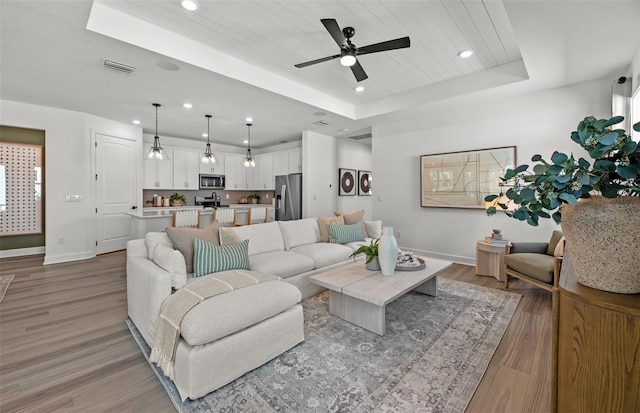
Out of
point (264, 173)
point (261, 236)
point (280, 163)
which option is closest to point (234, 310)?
point (261, 236)

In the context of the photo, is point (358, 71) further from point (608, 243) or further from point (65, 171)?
point (65, 171)

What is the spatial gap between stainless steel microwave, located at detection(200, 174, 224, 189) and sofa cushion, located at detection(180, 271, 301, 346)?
18.7 ft

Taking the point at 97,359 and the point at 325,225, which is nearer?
the point at 97,359

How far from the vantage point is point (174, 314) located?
1.80 m

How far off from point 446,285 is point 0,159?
749 cm

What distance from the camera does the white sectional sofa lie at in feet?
5.45

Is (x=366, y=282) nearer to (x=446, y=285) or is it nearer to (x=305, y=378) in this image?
(x=305, y=378)

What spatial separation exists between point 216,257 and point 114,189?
172 inches

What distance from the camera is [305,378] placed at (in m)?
1.84

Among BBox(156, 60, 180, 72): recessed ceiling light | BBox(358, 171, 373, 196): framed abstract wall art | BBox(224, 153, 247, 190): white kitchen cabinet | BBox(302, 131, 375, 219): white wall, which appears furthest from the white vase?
BBox(224, 153, 247, 190): white kitchen cabinet

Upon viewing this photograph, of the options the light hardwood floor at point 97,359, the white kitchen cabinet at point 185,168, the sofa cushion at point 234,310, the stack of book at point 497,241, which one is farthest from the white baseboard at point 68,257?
the stack of book at point 497,241

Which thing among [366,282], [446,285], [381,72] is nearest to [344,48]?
[381,72]

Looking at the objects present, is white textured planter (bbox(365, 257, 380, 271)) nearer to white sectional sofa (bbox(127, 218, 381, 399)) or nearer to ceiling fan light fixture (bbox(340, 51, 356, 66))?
white sectional sofa (bbox(127, 218, 381, 399))

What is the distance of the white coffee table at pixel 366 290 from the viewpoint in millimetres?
2322
